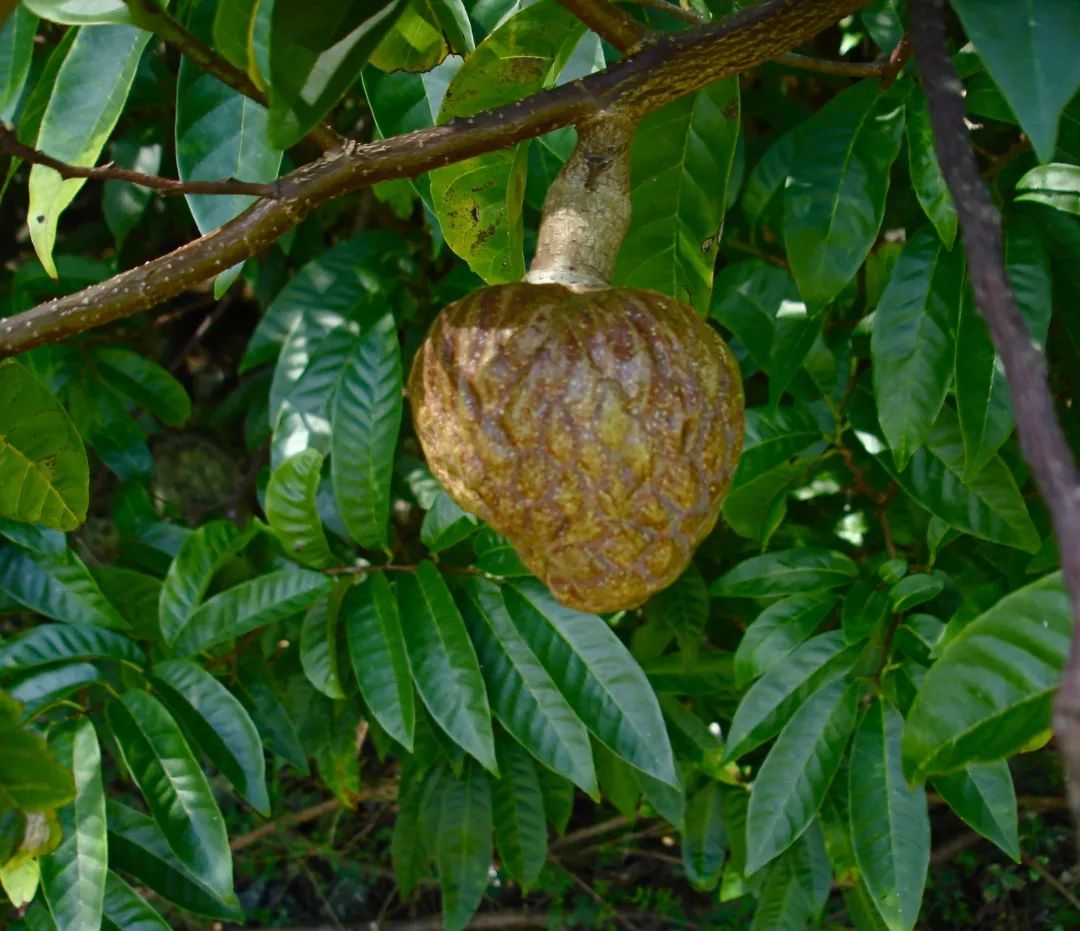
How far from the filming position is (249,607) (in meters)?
1.62

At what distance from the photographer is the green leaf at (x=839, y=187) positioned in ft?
4.18

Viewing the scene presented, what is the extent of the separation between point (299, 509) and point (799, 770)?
80 centimetres

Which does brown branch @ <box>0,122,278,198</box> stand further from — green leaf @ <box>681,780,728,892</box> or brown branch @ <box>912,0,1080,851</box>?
green leaf @ <box>681,780,728,892</box>

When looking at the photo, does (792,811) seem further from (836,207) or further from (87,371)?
(87,371)

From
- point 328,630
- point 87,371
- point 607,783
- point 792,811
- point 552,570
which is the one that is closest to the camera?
point 552,570

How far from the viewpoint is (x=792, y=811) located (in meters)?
1.58

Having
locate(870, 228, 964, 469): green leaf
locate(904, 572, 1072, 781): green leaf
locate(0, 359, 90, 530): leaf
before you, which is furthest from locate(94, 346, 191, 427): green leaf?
locate(904, 572, 1072, 781): green leaf

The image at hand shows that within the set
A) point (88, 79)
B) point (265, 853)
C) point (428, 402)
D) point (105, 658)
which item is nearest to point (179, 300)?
point (265, 853)

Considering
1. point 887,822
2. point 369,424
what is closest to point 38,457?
point 369,424

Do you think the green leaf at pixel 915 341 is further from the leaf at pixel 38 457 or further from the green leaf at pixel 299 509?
the leaf at pixel 38 457

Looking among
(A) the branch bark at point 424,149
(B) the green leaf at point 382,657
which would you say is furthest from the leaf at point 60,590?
(A) the branch bark at point 424,149

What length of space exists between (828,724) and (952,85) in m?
1.18

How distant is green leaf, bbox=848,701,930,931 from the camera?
1.53m

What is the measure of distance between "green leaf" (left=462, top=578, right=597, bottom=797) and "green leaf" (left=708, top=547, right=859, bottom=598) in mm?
281
